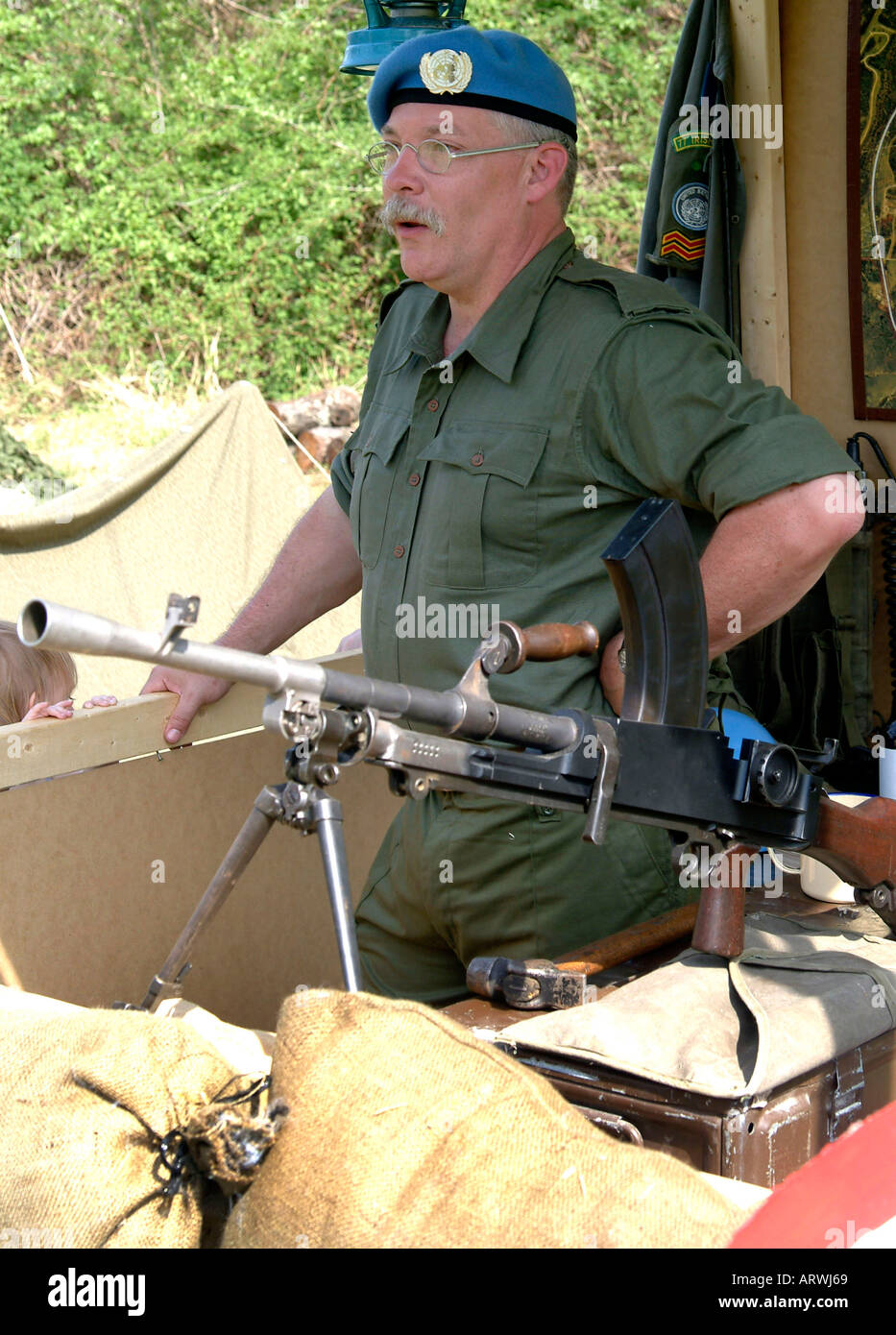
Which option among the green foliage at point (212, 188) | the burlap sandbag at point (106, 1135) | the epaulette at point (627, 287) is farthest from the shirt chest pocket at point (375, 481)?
the green foliage at point (212, 188)

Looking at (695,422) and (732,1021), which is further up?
(695,422)

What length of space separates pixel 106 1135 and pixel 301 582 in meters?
1.82

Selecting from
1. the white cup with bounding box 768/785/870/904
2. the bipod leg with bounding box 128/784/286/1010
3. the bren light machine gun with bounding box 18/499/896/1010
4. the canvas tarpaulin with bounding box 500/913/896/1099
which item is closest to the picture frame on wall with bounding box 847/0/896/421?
the white cup with bounding box 768/785/870/904

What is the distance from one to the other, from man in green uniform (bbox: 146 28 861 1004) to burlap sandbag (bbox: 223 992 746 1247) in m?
1.05

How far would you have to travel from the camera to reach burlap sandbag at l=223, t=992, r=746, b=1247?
115 cm

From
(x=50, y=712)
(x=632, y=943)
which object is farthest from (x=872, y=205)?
(x=50, y=712)

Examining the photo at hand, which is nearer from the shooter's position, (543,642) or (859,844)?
(543,642)

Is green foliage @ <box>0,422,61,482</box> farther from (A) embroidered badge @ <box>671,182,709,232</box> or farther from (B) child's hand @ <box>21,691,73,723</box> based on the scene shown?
(B) child's hand @ <box>21,691,73,723</box>

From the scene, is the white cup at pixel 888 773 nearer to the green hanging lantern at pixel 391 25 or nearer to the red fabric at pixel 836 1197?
the red fabric at pixel 836 1197

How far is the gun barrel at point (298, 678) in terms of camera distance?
1109 millimetres

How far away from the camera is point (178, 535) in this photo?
5512 millimetres

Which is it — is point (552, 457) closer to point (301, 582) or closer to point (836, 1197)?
point (301, 582)

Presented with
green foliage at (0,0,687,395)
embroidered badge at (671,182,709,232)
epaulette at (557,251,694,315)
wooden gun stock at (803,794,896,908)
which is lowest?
wooden gun stock at (803,794,896,908)

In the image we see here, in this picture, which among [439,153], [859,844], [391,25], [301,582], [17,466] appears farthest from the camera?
[17,466]
